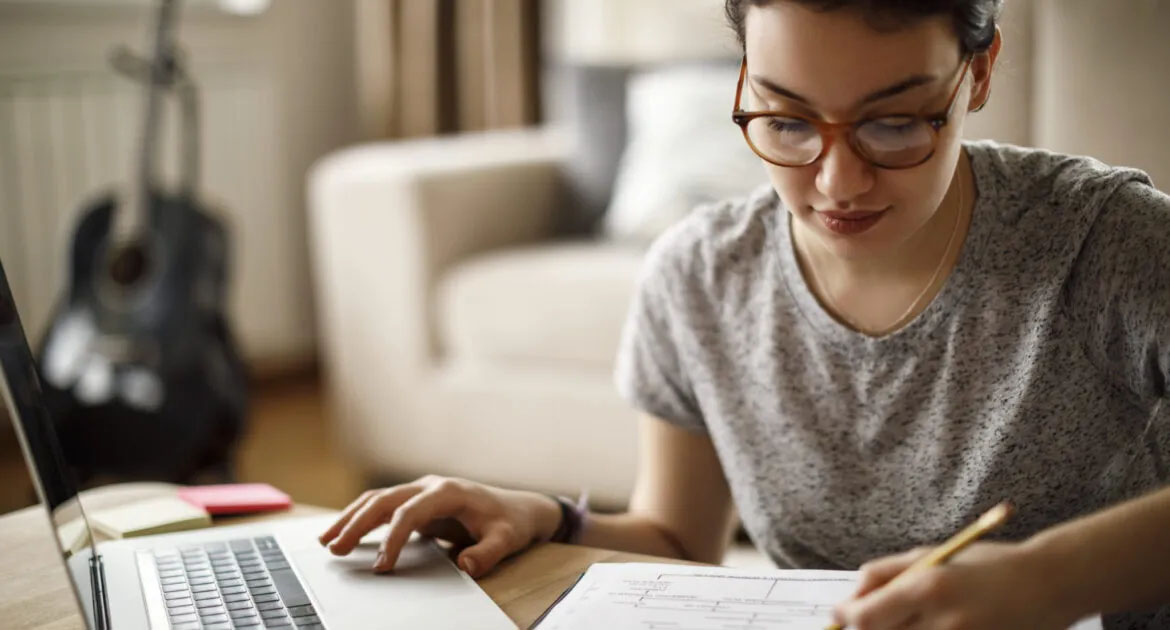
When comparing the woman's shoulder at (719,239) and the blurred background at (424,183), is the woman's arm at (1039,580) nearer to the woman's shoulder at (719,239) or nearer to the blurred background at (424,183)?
the woman's shoulder at (719,239)

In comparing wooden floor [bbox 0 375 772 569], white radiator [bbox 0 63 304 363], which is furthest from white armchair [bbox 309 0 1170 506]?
white radiator [bbox 0 63 304 363]

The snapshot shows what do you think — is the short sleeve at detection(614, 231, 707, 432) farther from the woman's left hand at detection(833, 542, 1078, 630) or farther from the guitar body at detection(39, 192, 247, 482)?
the guitar body at detection(39, 192, 247, 482)

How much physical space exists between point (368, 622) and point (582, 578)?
13 centimetres

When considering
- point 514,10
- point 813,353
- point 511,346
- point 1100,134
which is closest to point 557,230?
point 511,346

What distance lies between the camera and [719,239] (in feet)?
3.16

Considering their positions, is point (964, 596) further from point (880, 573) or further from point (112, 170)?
point (112, 170)

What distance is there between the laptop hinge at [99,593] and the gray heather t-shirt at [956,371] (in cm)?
43

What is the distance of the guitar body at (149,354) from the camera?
7.33 feet

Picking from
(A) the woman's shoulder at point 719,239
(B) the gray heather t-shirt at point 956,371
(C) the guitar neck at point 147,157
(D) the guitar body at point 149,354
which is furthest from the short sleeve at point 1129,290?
(C) the guitar neck at point 147,157

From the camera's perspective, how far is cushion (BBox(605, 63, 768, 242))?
2.30 meters

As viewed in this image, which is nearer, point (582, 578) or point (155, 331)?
point (582, 578)

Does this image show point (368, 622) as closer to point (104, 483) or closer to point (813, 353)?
point (813, 353)

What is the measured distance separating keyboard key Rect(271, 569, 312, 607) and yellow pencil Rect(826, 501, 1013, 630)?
303 millimetres

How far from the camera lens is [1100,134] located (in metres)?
1.36
